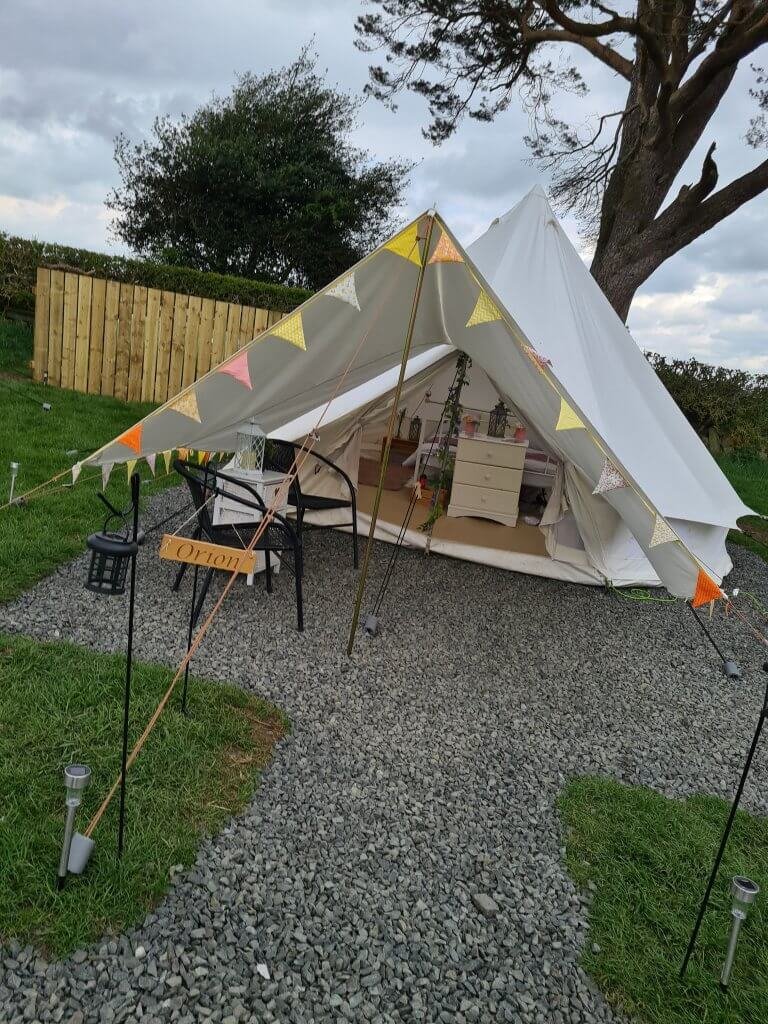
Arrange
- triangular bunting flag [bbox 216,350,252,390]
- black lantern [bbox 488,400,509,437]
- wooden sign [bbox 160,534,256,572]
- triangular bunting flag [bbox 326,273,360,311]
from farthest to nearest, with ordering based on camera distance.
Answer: black lantern [bbox 488,400,509,437] → triangular bunting flag [bbox 216,350,252,390] → triangular bunting flag [bbox 326,273,360,311] → wooden sign [bbox 160,534,256,572]

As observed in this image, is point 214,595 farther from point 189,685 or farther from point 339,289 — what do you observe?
point 339,289

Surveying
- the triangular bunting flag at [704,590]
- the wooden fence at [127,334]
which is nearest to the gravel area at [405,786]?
the triangular bunting flag at [704,590]

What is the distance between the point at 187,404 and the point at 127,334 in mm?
4610

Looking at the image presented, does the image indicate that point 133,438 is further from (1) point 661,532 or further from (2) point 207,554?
(1) point 661,532

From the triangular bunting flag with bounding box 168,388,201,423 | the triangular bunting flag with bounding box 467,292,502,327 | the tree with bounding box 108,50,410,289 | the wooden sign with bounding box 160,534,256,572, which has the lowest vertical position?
the wooden sign with bounding box 160,534,256,572

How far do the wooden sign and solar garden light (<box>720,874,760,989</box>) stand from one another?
1.56m

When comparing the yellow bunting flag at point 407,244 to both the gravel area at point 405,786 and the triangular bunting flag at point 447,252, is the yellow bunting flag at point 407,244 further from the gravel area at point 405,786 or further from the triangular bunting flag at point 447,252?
the gravel area at point 405,786

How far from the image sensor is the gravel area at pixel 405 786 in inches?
57.9

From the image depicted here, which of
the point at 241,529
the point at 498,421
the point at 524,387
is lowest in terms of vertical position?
the point at 241,529

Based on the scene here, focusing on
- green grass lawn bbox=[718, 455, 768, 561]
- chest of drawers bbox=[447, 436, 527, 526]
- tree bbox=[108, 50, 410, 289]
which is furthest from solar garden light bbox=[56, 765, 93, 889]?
tree bbox=[108, 50, 410, 289]

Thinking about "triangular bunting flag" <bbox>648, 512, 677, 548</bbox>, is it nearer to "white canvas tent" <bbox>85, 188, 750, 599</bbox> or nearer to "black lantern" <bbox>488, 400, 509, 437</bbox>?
"white canvas tent" <bbox>85, 188, 750, 599</bbox>

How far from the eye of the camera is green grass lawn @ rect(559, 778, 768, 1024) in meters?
1.58

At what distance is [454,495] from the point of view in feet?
17.0

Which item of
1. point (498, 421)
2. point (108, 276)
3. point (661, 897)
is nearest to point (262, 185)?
point (108, 276)
